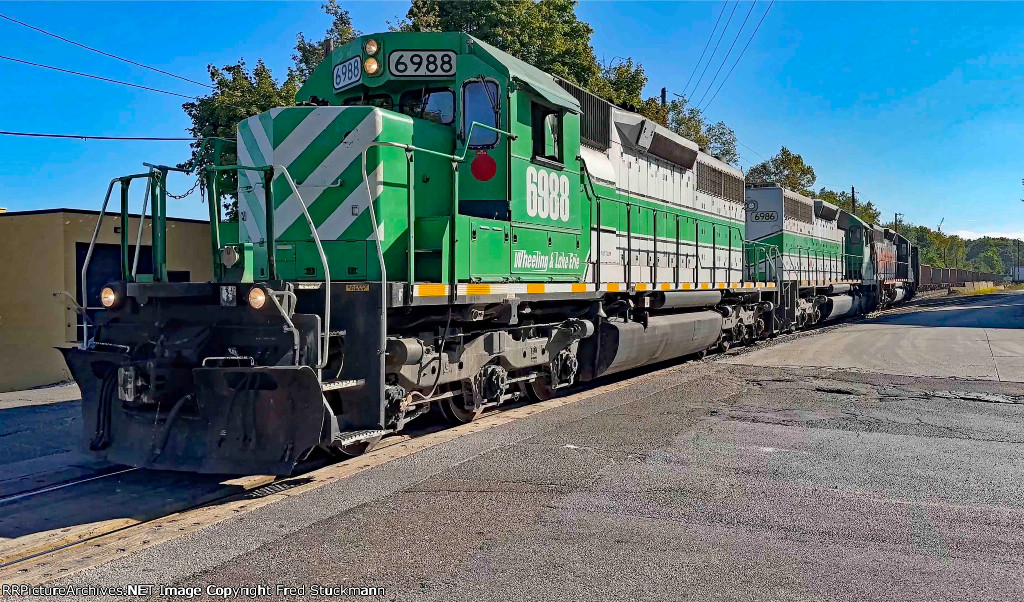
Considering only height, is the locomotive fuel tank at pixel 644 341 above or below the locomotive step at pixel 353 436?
above

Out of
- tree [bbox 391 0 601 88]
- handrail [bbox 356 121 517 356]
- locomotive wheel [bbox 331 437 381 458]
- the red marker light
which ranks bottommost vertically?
locomotive wheel [bbox 331 437 381 458]

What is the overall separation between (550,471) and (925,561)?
2453 millimetres

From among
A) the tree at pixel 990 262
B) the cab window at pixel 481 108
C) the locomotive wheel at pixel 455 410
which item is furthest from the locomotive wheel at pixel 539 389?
the tree at pixel 990 262

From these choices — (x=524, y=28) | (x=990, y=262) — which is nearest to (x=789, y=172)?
(x=524, y=28)

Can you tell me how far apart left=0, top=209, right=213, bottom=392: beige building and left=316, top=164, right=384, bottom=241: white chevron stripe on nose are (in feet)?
24.7

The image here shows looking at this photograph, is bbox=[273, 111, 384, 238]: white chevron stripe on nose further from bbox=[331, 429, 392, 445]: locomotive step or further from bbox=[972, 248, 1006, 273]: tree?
bbox=[972, 248, 1006, 273]: tree

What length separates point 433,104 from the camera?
6816mm

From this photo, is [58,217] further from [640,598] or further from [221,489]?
[640,598]

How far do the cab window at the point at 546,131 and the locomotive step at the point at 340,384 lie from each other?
10.1 ft

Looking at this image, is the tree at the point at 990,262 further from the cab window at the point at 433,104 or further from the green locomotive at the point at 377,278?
the cab window at the point at 433,104

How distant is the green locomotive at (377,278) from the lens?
4.92 m

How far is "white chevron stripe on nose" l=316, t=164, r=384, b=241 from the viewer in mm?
5840

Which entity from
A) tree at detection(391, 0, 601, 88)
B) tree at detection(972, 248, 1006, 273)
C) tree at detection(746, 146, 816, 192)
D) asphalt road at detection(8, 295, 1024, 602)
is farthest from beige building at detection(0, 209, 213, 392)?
tree at detection(972, 248, 1006, 273)

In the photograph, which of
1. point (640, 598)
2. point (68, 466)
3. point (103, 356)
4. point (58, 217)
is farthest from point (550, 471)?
point (58, 217)
